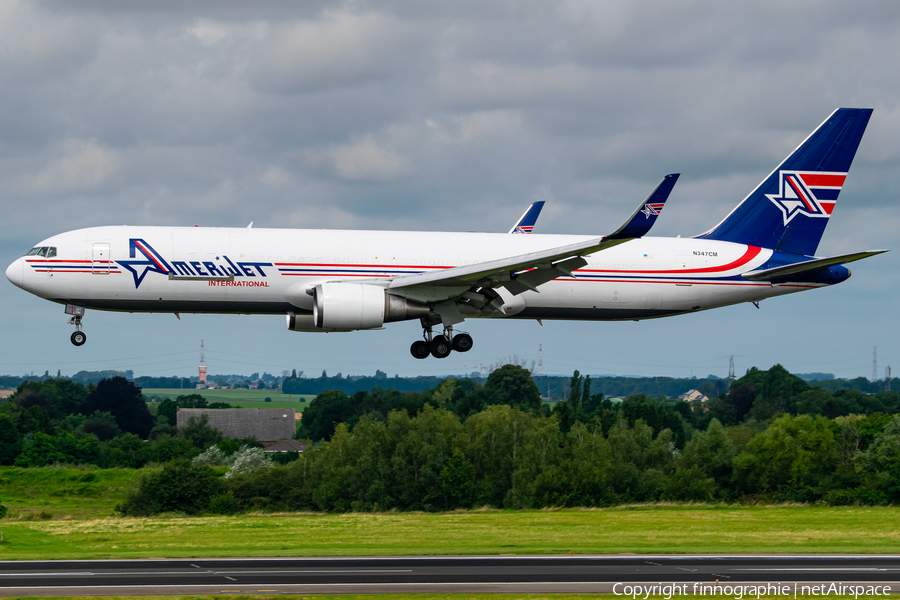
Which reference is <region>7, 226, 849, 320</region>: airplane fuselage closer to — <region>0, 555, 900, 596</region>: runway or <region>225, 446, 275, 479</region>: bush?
<region>0, 555, 900, 596</region>: runway

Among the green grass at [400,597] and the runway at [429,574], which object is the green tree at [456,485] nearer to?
the runway at [429,574]

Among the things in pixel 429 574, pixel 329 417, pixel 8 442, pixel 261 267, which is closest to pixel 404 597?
pixel 429 574

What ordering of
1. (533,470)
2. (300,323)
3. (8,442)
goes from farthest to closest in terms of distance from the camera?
(8,442) < (533,470) < (300,323)

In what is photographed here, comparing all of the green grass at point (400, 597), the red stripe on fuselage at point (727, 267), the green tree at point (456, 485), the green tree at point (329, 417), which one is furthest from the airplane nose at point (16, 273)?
the green tree at point (329, 417)

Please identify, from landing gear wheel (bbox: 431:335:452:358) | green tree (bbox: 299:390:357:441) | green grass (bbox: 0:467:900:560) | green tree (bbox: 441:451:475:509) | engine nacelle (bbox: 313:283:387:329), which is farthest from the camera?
green tree (bbox: 299:390:357:441)

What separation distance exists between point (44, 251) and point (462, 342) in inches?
718

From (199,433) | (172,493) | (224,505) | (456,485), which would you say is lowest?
(224,505)

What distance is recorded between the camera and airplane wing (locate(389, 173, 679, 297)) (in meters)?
38.2

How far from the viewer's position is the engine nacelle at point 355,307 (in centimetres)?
4253

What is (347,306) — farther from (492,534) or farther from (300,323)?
(492,534)

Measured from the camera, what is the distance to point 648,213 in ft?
125

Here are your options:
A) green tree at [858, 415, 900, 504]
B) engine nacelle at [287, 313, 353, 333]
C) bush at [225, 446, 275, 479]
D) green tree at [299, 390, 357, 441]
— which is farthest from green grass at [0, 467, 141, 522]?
green tree at [858, 415, 900, 504]

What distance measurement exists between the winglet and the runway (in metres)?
12.9

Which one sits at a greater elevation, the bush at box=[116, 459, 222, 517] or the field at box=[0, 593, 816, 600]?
the field at box=[0, 593, 816, 600]
